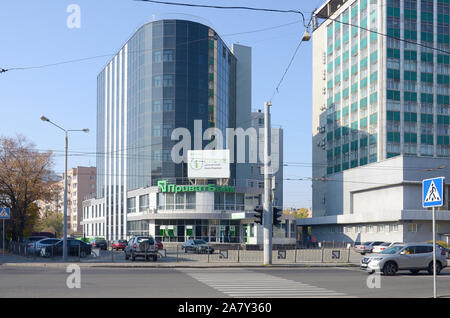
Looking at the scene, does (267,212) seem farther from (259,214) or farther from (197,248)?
(197,248)

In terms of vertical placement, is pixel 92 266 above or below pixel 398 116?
below

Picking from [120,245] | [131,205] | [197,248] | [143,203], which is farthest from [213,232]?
[197,248]

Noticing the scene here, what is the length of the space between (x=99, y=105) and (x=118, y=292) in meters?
92.5

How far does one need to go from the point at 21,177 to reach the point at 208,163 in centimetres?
2720

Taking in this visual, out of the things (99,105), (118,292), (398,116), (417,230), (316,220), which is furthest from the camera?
(99,105)

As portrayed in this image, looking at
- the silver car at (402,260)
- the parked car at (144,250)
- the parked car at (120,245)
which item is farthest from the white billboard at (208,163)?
the silver car at (402,260)

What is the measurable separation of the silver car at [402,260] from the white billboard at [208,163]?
43.9 meters

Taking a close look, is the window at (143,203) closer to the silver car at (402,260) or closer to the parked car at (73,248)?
the parked car at (73,248)

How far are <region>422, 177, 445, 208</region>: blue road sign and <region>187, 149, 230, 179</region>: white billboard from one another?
5535 cm

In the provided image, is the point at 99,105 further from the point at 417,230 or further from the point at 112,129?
the point at 417,230

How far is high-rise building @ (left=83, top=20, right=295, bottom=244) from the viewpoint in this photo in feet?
235
